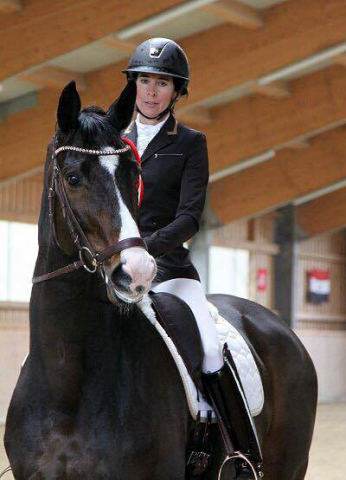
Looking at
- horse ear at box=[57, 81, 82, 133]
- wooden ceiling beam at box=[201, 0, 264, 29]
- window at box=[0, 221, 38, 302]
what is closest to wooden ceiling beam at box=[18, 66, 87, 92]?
wooden ceiling beam at box=[201, 0, 264, 29]

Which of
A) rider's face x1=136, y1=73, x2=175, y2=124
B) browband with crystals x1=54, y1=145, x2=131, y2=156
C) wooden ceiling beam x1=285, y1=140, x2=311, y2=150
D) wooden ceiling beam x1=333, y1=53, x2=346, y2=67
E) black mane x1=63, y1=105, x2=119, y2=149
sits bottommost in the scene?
browband with crystals x1=54, y1=145, x2=131, y2=156

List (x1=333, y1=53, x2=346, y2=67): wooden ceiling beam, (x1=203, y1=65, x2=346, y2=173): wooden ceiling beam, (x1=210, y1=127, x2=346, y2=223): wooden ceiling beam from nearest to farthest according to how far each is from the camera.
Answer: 1. (x1=333, y1=53, x2=346, y2=67): wooden ceiling beam
2. (x1=203, y1=65, x2=346, y2=173): wooden ceiling beam
3. (x1=210, y1=127, x2=346, y2=223): wooden ceiling beam

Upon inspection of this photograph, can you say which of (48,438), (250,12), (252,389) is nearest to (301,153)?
(250,12)

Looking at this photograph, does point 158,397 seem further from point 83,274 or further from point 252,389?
point 252,389

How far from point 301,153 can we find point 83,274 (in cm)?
1414

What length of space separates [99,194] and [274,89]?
1081 cm

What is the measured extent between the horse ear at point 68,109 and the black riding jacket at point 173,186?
539mm

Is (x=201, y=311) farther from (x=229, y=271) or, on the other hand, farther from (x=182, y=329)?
(x=229, y=271)

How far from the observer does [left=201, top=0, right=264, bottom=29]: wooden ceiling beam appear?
1036 cm

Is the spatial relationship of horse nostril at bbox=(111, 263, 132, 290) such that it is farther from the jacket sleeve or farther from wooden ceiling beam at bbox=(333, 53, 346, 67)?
wooden ceiling beam at bbox=(333, 53, 346, 67)

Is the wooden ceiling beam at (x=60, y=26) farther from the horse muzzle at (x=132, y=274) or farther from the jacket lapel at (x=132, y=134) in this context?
the horse muzzle at (x=132, y=274)

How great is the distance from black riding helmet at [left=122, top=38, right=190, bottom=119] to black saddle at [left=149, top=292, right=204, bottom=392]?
0.73 meters

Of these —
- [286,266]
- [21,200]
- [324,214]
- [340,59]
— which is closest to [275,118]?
[340,59]

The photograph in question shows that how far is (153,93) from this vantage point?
12.8ft
